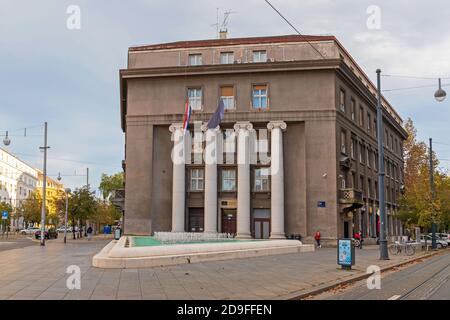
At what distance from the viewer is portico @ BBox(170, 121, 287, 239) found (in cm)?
4472

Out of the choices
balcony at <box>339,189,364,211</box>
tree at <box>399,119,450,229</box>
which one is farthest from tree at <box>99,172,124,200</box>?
balcony at <box>339,189,364,211</box>

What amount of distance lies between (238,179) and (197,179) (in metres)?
4.18

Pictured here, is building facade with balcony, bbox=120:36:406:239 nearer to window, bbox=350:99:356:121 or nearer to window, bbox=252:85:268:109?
window, bbox=252:85:268:109

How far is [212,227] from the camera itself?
4512 cm

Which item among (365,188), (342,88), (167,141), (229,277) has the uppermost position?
(342,88)

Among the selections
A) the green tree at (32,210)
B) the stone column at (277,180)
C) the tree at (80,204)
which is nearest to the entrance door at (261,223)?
the stone column at (277,180)

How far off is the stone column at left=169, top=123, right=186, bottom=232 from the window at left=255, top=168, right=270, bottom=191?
6555mm

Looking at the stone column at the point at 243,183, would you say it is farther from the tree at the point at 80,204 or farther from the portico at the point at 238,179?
the tree at the point at 80,204

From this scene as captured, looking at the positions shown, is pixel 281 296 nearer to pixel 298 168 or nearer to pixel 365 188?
pixel 298 168

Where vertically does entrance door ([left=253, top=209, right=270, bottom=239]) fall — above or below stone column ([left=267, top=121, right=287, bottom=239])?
below

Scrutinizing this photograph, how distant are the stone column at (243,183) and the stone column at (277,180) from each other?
80.8 inches

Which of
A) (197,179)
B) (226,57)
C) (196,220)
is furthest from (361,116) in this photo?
(196,220)
